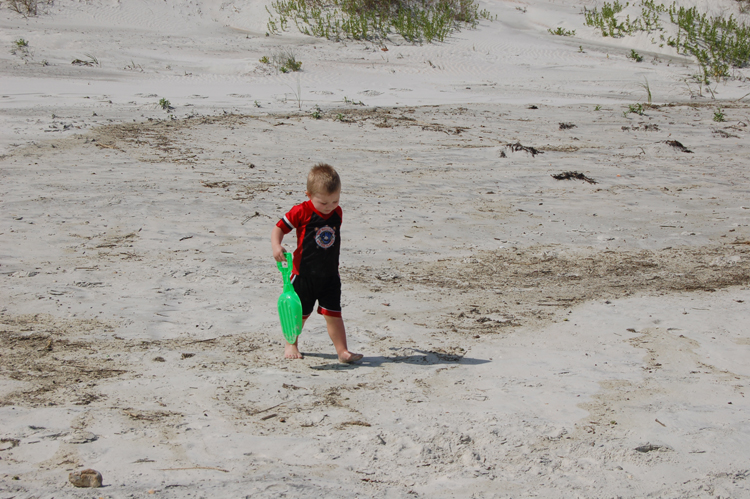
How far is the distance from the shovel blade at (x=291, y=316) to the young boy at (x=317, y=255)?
6cm

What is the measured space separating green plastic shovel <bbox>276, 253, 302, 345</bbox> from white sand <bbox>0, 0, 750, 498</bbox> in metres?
0.15

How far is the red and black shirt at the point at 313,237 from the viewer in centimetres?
333

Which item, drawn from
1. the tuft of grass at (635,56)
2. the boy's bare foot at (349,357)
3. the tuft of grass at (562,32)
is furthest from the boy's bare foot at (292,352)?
the tuft of grass at (562,32)

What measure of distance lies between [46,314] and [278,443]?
198 cm

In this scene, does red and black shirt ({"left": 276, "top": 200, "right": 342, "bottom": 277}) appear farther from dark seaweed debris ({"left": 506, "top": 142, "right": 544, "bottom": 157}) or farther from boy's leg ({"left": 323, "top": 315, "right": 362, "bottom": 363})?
dark seaweed debris ({"left": 506, "top": 142, "right": 544, "bottom": 157})

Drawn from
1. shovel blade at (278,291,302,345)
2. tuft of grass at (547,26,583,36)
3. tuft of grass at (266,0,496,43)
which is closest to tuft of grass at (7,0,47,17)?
tuft of grass at (266,0,496,43)

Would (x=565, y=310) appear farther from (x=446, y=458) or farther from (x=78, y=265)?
(x=78, y=265)

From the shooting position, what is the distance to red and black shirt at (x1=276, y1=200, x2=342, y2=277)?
3330 mm

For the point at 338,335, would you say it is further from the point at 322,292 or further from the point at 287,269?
the point at 287,269

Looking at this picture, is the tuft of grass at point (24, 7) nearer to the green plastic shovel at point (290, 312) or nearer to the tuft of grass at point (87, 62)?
the tuft of grass at point (87, 62)

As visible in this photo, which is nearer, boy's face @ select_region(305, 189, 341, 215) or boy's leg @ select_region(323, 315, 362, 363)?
boy's face @ select_region(305, 189, 341, 215)

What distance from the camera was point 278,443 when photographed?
2.42 meters

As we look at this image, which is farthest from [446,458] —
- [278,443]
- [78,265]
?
[78,265]

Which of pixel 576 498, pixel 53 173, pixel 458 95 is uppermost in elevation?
pixel 458 95
